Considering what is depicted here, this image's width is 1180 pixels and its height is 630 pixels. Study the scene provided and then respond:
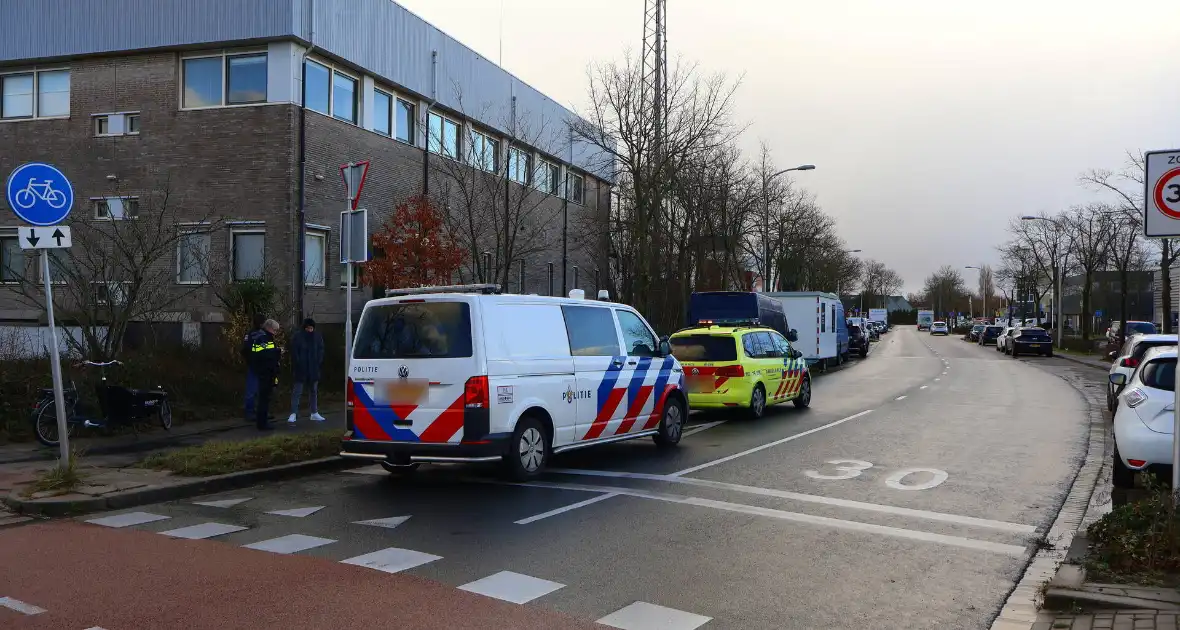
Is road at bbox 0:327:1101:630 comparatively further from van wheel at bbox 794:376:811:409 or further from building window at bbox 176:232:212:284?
building window at bbox 176:232:212:284

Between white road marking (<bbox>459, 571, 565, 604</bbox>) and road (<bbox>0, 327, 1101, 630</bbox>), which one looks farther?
white road marking (<bbox>459, 571, 565, 604</bbox>)

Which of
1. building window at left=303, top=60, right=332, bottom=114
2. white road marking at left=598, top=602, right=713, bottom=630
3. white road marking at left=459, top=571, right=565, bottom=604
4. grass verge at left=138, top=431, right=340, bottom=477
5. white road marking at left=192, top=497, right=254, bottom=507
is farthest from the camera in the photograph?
building window at left=303, top=60, right=332, bottom=114

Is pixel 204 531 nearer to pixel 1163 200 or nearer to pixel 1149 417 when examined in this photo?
pixel 1163 200

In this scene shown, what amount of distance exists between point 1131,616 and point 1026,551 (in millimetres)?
1924

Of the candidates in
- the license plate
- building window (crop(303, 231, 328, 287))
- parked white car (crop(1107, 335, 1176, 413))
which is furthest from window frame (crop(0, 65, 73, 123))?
parked white car (crop(1107, 335, 1176, 413))

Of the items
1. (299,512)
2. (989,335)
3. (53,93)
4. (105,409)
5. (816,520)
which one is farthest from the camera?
(989,335)

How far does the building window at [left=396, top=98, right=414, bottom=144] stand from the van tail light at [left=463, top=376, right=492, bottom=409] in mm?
17877

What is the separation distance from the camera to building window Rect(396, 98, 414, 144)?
83.4ft

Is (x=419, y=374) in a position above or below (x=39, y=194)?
below

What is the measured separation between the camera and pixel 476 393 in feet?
29.0

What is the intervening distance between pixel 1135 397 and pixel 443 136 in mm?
22143

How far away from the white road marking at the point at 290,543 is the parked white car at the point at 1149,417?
7.22m

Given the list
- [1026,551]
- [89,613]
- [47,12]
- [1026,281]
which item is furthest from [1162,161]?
[1026,281]

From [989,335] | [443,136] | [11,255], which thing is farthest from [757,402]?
[989,335]
